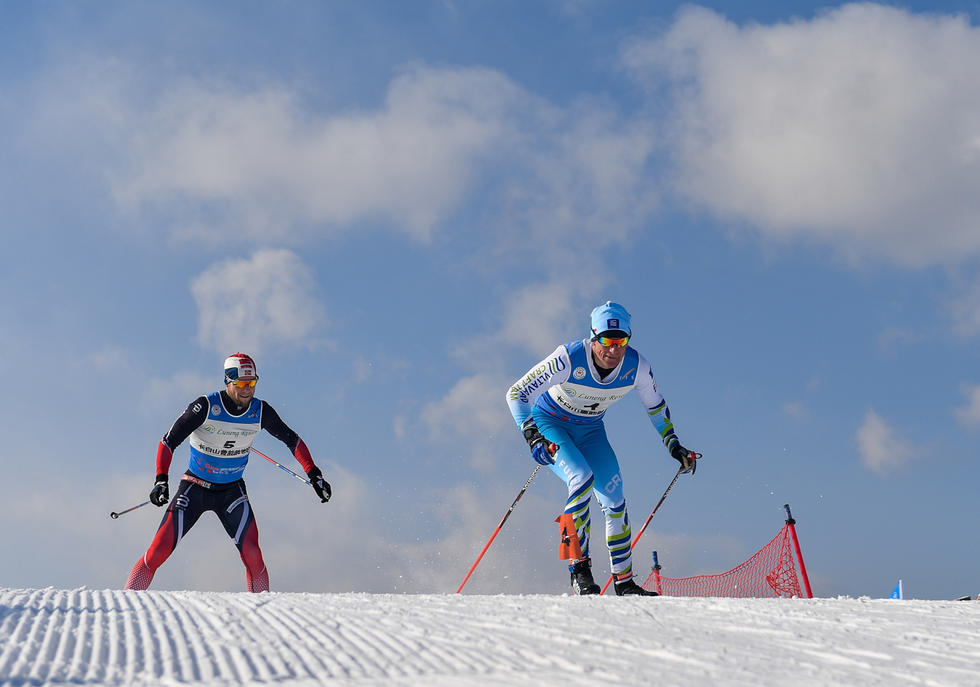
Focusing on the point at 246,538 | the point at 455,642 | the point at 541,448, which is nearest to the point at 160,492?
the point at 246,538

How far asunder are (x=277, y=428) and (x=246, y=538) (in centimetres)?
104

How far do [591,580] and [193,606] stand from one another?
133 inches

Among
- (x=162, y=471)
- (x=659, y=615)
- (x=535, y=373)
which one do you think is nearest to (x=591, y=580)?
(x=535, y=373)

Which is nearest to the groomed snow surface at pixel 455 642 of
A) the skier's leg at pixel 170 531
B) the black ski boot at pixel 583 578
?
the black ski boot at pixel 583 578

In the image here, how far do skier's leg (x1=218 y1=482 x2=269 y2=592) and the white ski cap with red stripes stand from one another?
1072 millimetres

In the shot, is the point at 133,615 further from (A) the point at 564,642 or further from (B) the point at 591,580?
(B) the point at 591,580

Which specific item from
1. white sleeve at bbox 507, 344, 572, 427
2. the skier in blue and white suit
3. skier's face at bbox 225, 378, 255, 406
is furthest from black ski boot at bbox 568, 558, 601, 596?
skier's face at bbox 225, 378, 255, 406

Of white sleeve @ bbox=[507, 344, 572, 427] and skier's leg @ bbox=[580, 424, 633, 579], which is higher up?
white sleeve @ bbox=[507, 344, 572, 427]

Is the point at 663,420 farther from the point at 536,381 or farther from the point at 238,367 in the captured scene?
the point at 238,367

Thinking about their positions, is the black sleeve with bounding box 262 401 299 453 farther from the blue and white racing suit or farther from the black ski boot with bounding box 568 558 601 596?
the black ski boot with bounding box 568 558 601 596

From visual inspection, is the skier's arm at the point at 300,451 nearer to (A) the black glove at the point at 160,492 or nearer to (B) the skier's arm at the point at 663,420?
(A) the black glove at the point at 160,492

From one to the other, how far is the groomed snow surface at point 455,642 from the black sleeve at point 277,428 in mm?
3866

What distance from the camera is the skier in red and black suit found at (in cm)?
759

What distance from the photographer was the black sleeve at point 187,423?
762 cm
